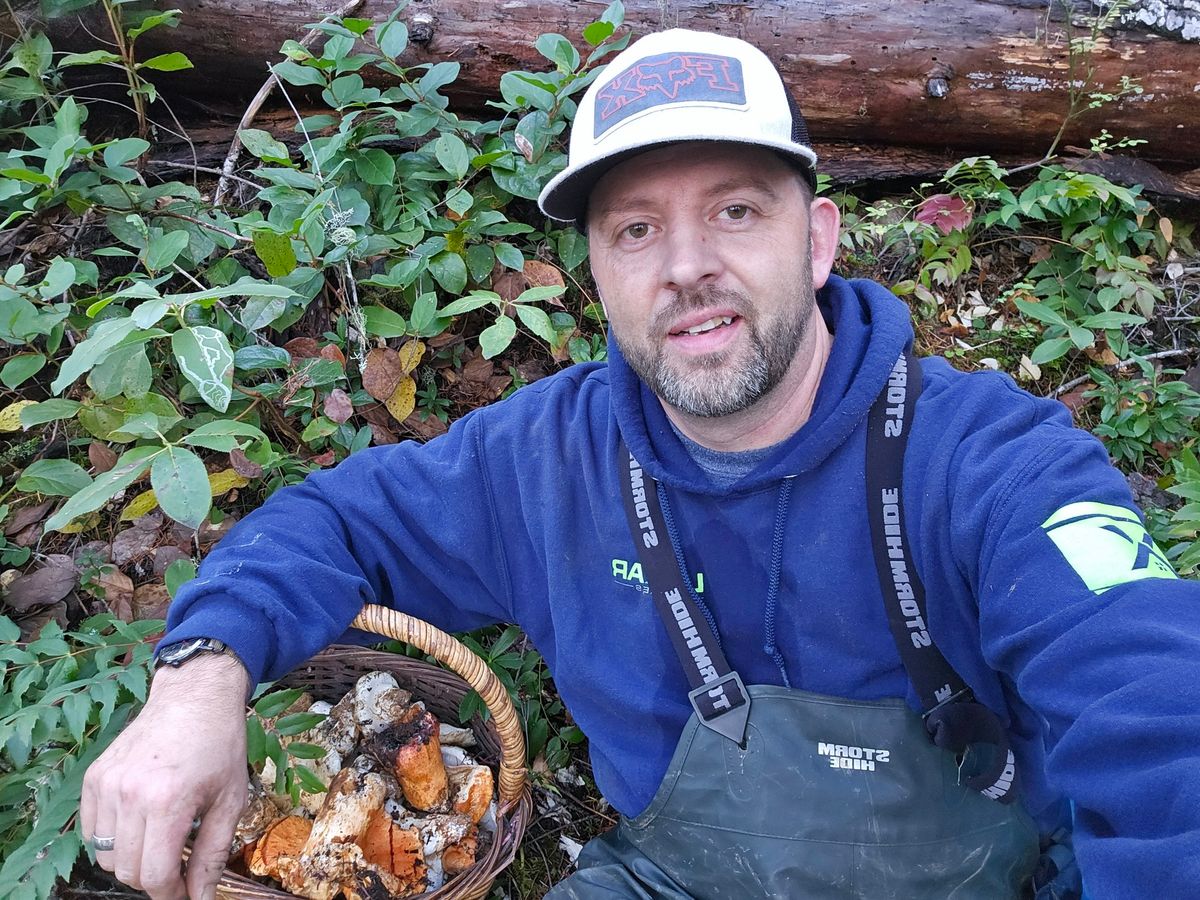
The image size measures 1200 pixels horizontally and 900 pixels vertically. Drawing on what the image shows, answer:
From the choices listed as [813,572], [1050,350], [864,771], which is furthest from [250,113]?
[1050,350]

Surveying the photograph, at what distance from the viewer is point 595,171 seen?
6.64ft

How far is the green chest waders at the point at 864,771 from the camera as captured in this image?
6.33 ft

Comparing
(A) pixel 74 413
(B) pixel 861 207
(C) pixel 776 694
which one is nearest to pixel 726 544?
(C) pixel 776 694

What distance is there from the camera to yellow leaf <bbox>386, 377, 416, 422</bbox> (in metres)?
3.14

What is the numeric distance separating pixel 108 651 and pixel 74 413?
2.15 ft

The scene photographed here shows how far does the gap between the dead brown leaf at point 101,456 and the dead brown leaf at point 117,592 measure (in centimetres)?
34

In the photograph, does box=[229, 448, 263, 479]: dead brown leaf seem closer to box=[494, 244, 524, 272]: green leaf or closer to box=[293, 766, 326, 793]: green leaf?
box=[293, 766, 326, 793]: green leaf

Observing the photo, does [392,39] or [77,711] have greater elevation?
[392,39]

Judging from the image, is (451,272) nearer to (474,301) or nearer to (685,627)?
(474,301)

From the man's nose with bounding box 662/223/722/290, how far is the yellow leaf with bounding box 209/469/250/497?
5.19 feet

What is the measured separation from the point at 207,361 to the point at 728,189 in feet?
4.02

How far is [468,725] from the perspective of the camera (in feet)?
9.62

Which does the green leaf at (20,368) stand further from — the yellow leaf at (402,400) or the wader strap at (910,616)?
the wader strap at (910,616)

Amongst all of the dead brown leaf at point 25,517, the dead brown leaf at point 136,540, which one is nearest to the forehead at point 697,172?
the dead brown leaf at point 136,540
